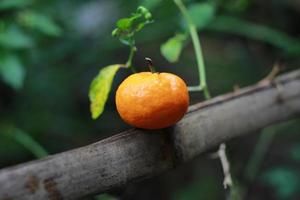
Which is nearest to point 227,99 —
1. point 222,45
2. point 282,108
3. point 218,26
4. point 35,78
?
point 282,108

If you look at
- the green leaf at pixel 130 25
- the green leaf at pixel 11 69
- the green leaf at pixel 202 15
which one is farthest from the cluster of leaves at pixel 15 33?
the green leaf at pixel 130 25

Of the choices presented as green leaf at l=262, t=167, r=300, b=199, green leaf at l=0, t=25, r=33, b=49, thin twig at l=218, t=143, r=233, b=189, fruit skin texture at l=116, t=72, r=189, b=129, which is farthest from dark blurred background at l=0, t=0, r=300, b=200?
fruit skin texture at l=116, t=72, r=189, b=129

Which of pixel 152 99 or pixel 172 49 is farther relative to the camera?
pixel 172 49

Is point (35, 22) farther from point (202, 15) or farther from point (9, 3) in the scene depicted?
point (202, 15)

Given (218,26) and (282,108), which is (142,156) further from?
(218,26)

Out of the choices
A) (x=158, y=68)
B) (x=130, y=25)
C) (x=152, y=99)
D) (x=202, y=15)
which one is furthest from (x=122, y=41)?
(x=158, y=68)

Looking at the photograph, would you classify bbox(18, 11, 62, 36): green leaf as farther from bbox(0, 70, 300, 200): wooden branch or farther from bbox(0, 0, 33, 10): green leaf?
bbox(0, 70, 300, 200): wooden branch
